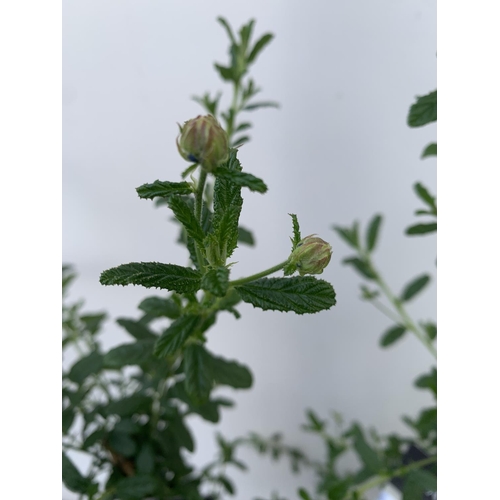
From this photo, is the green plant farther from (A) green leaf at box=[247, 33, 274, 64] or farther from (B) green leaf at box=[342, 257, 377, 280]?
(B) green leaf at box=[342, 257, 377, 280]

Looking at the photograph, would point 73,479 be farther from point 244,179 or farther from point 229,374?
point 244,179

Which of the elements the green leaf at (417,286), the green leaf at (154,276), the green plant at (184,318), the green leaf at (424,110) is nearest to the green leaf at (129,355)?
the green plant at (184,318)

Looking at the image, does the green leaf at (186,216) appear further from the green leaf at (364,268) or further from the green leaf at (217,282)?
the green leaf at (364,268)

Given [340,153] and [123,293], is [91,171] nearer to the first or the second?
[123,293]

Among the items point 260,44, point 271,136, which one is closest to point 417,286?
point 271,136
